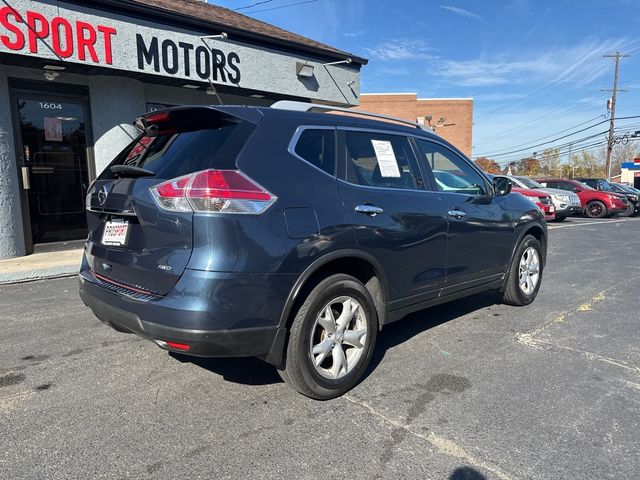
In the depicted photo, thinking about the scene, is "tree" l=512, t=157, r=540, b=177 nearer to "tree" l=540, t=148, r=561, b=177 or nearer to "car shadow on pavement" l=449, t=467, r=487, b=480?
"tree" l=540, t=148, r=561, b=177

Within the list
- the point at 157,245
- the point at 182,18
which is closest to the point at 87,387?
the point at 157,245

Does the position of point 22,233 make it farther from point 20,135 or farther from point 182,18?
point 182,18

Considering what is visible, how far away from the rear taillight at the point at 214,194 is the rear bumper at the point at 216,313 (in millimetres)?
373

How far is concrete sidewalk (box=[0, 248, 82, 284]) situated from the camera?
260 inches

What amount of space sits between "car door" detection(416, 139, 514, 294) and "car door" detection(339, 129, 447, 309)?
0.58ft

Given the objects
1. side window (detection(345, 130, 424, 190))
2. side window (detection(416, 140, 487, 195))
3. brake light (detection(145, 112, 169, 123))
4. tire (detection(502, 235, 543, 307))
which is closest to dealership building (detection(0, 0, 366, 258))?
brake light (detection(145, 112, 169, 123))

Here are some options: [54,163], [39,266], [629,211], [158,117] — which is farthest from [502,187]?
[629,211]

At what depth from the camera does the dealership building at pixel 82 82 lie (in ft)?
24.4

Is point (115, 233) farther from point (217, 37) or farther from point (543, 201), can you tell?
point (543, 201)

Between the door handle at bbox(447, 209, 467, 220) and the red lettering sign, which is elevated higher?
the red lettering sign

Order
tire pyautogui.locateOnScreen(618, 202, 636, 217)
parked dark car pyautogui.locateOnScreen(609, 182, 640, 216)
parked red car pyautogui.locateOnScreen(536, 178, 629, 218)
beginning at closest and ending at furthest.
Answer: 1. parked red car pyautogui.locateOnScreen(536, 178, 629, 218)
2. tire pyautogui.locateOnScreen(618, 202, 636, 217)
3. parked dark car pyautogui.locateOnScreen(609, 182, 640, 216)

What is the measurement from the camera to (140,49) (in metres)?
8.31

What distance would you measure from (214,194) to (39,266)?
5802 millimetres

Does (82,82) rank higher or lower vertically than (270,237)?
higher
